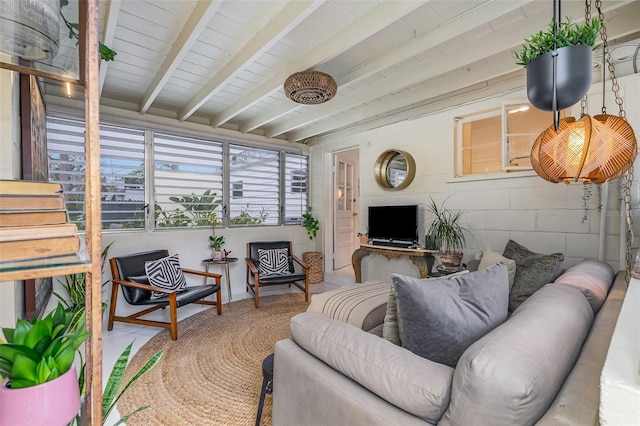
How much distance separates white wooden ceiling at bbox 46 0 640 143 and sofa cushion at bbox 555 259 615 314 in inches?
64.9

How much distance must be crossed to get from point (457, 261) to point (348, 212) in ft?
8.25

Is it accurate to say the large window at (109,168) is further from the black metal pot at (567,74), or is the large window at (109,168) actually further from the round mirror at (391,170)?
the black metal pot at (567,74)

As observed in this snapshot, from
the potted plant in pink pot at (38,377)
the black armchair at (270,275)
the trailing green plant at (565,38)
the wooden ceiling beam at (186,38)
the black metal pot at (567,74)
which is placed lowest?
the black armchair at (270,275)

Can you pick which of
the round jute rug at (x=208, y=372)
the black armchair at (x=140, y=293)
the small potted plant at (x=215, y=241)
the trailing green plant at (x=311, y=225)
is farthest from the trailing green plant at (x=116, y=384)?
the trailing green plant at (x=311, y=225)

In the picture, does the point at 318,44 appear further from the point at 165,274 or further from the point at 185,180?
the point at 165,274

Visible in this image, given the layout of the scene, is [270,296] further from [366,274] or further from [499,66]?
[499,66]

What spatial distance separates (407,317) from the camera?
1059mm

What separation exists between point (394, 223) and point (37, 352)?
3.54 metres

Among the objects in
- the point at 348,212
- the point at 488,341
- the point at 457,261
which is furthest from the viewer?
the point at 348,212

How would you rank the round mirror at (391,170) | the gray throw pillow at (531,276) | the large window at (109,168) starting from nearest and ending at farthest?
1. the gray throw pillow at (531,276)
2. the large window at (109,168)
3. the round mirror at (391,170)

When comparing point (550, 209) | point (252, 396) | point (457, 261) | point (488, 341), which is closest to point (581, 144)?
point (488, 341)

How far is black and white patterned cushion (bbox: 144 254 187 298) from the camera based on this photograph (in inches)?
121

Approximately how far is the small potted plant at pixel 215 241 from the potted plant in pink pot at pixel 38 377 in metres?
3.38

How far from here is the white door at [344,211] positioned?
199 inches
